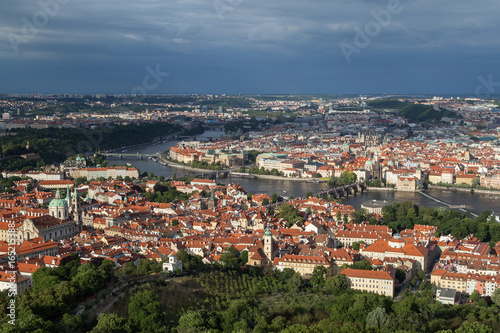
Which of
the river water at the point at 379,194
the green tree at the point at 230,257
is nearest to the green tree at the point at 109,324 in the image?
the green tree at the point at 230,257

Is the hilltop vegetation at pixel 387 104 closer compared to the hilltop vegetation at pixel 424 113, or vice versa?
the hilltop vegetation at pixel 424 113

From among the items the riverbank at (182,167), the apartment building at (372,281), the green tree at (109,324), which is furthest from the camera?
the riverbank at (182,167)

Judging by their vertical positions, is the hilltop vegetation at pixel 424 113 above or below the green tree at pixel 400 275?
above

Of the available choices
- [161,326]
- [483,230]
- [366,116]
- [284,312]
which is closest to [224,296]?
[284,312]

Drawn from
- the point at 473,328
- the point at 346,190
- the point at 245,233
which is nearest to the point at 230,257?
the point at 245,233

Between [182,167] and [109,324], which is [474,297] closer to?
[109,324]

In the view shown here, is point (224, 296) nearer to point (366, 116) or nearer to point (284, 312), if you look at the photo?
point (284, 312)

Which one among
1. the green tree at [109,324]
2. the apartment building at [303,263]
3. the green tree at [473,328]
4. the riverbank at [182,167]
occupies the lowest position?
the riverbank at [182,167]

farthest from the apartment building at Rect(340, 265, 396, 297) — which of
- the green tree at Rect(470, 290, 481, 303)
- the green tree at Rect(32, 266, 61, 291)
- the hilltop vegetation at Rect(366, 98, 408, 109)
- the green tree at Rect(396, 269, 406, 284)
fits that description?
the hilltop vegetation at Rect(366, 98, 408, 109)

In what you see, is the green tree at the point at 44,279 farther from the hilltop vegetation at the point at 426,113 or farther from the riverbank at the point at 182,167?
the hilltop vegetation at the point at 426,113
